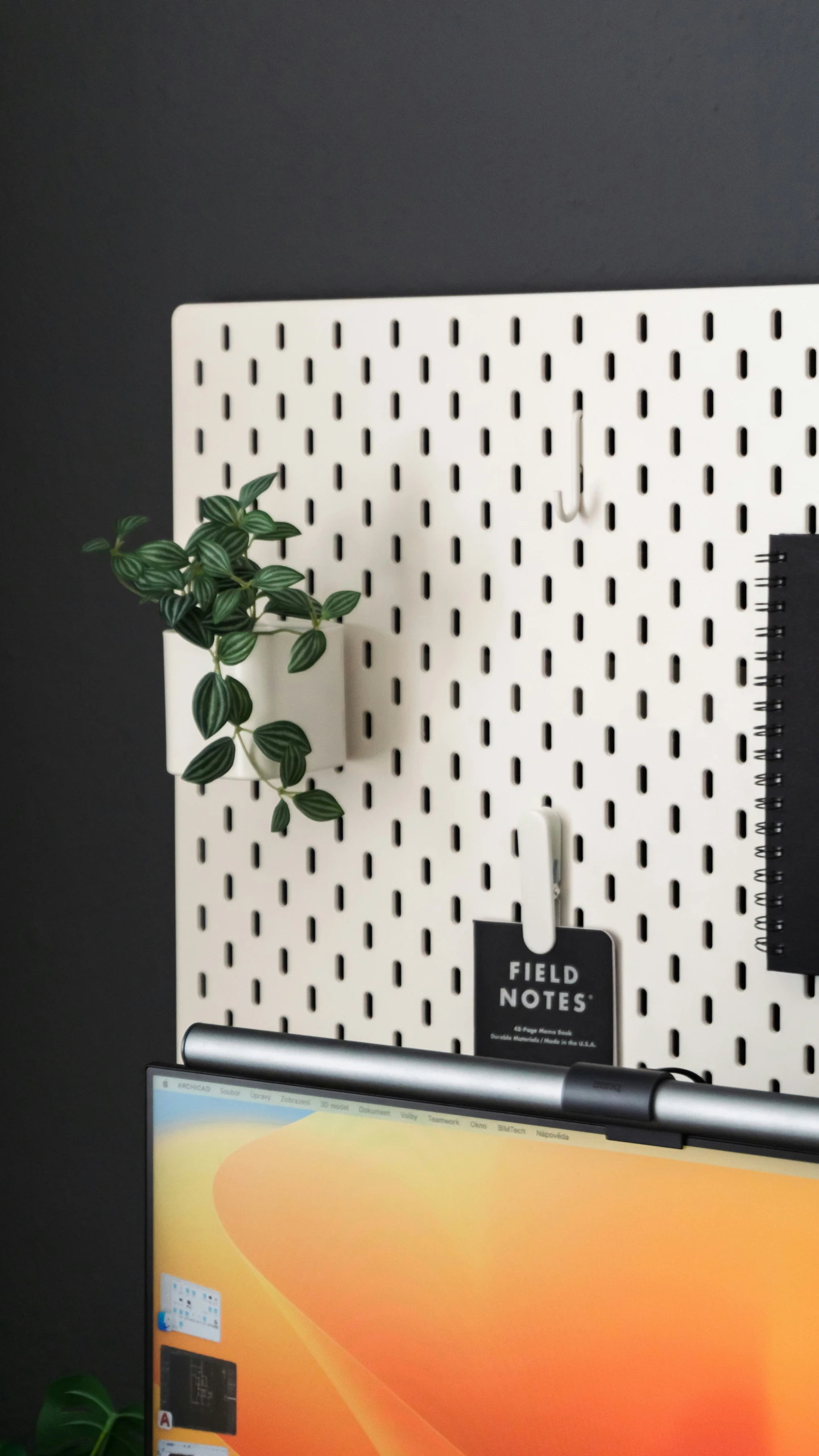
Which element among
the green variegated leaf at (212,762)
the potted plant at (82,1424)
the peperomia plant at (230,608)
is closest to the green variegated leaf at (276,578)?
the peperomia plant at (230,608)

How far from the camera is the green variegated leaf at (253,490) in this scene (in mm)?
1001

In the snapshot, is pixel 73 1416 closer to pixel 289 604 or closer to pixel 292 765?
pixel 292 765

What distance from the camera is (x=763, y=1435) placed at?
0.69 meters

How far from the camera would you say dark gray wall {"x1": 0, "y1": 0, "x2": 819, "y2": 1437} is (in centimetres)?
101

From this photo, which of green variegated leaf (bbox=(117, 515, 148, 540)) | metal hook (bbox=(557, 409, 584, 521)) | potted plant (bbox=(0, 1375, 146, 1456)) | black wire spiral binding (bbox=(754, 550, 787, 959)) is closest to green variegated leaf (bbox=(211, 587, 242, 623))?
green variegated leaf (bbox=(117, 515, 148, 540))

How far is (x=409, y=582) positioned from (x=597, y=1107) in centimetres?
48

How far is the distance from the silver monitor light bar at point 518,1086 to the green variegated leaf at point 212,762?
186mm

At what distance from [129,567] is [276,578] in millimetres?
107

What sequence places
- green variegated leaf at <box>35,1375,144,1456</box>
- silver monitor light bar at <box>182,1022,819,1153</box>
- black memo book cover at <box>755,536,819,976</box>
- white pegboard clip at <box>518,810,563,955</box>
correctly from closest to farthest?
silver monitor light bar at <box>182,1022,819,1153</box>, black memo book cover at <box>755,536,819,976</box>, white pegboard clip at <box>518,810,563,955</box>, green variegated leaf at <box>35,1375,144,1456</box>

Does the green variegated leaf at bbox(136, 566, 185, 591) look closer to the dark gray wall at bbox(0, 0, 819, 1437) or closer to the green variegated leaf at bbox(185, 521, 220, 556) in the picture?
the green variegated leaf at bbox(185, 521, 220, 556)

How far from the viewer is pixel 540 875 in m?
1.04

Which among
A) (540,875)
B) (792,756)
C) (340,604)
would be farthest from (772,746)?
(340,604)

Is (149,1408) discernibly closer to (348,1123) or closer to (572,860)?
(348,1123)

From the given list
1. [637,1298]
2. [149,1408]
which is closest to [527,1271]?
[637,1298]
